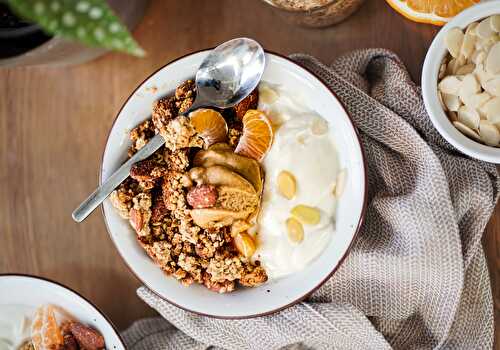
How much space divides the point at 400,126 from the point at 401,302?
0.92 feet

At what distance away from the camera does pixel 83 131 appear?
111 centimetres

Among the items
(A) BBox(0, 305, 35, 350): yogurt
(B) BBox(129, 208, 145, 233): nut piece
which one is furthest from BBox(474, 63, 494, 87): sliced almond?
(A) BBox(0, 305, 35, 350): yogurt

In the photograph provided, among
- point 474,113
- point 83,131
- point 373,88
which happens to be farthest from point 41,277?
point 474,113

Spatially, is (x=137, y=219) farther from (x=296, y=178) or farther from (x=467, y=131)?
(x=467, y=131)

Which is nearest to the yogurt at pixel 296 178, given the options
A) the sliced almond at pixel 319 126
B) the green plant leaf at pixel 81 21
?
the sliced almond at pixel 319 126

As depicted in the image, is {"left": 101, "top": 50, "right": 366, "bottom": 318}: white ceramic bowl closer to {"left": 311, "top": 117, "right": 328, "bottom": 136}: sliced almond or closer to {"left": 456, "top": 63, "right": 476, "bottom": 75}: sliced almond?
{"left": 311, "top": 117, "right": 328, "bottom": 136}: sliced almond

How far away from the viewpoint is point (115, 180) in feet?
3.03

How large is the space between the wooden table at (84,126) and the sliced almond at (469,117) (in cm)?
20

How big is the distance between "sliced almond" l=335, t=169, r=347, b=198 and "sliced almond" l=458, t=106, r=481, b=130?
188 millimetres

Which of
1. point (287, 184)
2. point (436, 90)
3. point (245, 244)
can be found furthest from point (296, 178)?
point (436, 90)

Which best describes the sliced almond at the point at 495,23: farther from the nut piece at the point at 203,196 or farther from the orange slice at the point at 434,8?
the nut piece at the point at 203,196

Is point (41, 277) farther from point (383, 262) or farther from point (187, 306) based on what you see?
point (383, 262)

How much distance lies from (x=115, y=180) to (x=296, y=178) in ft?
0.88

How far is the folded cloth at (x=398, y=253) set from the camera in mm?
959
